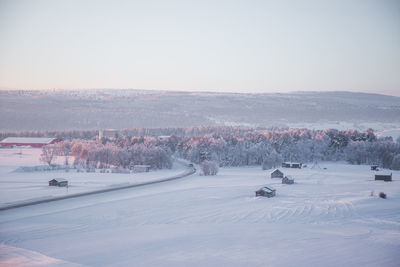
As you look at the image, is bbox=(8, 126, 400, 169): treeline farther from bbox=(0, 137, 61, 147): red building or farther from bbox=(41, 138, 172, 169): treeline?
bbox=(0, 137, 61, 147): red building

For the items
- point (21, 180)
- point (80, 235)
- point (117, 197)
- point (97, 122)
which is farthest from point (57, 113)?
point (80, 235)

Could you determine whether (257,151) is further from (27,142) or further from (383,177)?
(27,142)

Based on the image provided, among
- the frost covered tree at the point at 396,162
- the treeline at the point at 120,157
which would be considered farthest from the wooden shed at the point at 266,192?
the frost covered tree at the point at 396,162

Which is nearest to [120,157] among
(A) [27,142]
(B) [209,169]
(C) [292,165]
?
(B) [209,169]

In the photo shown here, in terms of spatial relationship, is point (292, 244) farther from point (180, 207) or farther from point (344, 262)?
point (180, 207)

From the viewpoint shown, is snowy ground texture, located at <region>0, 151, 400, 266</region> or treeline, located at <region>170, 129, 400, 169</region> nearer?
snowy ground texture, located at <region>0, 151, 400, 266</region>

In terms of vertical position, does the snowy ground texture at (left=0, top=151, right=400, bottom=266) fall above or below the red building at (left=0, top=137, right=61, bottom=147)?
above

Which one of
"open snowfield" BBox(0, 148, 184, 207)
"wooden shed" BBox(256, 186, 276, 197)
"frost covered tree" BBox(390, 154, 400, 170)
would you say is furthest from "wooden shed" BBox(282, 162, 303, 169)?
"wooden shed" BBox(256, 186, 276, 197)
